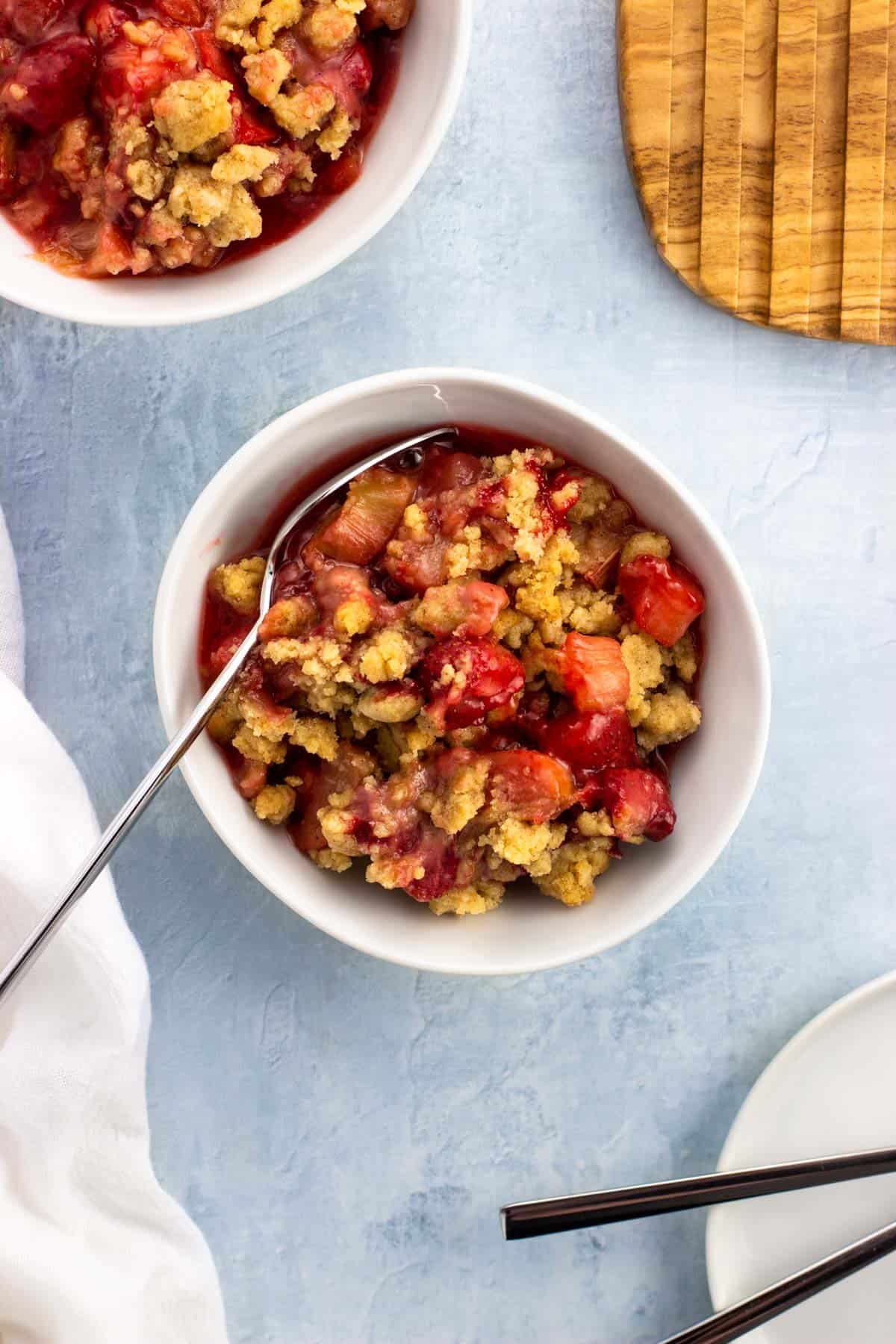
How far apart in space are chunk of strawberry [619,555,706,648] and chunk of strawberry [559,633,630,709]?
8 cm

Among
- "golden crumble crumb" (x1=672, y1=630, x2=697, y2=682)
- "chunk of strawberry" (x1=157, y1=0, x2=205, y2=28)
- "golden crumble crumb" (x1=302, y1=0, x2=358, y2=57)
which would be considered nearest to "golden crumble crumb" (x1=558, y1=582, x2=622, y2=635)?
"golden crumble crumb" (x1=672, y1=630, x2=697, y2=682)

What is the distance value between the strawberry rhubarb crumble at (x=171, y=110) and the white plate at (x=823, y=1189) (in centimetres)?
153

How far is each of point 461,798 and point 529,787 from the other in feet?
0.29

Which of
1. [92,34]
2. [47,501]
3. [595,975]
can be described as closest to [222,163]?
[92,34]

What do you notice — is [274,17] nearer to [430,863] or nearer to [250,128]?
[250,128]

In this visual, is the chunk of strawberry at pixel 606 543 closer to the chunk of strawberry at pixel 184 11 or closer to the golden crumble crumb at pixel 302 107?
the golden crumble crumb at pixel 302 107

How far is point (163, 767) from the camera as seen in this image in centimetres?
163

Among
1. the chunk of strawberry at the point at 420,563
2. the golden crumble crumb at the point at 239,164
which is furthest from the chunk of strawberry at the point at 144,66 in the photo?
the chunk of strawberry at the point at 420,563

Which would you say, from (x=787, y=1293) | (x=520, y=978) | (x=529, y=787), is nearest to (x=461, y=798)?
(x=529, y=787)

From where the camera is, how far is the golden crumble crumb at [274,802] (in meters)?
1.71

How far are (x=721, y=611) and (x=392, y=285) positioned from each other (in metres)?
0.78

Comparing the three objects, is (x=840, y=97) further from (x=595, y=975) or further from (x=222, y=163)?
(x=595, y=975)

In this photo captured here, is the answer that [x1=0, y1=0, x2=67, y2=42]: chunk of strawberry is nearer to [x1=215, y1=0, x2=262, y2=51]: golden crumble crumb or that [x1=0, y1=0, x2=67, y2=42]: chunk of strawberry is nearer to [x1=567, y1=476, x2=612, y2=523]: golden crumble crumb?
[x1=215, y1=0, x2=262, y2=51]: golden crumble crumb

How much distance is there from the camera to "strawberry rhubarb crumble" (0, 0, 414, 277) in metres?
1.57
